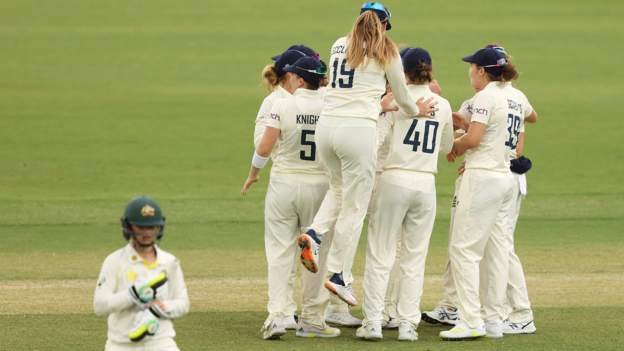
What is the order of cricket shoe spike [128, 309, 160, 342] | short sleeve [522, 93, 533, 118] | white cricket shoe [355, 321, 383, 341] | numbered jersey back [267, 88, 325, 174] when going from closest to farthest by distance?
cricket shoe spike [128, 309, 160, 342] → white cricket shoe [355, 321, 383, 341] → numbered jersey back [267, 88, 325, 174] → short sleeve [522, 93, 533, 118]

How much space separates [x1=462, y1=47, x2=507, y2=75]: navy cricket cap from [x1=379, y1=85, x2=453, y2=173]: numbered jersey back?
0.52 metres

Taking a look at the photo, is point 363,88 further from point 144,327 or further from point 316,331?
point 144,327

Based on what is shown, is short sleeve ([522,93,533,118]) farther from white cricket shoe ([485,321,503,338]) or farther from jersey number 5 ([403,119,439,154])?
white cricket shoe ([485,321,503,338])


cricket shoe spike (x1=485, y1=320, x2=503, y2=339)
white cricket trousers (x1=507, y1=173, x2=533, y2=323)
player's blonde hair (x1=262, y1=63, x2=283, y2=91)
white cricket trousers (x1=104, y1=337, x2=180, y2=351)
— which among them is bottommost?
cricket shoe spike (x1=485, y1=320, x2=503, y2=339)

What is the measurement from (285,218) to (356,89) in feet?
4.26

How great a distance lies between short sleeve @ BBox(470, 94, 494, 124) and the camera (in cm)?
1022

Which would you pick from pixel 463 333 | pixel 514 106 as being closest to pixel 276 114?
pixel 514 106

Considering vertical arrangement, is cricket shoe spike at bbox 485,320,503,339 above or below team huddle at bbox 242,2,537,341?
below

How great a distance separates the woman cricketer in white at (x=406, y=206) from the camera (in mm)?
10023

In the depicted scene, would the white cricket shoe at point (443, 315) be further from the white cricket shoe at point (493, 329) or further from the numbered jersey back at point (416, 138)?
the numbered jersey back at point (416, 138)

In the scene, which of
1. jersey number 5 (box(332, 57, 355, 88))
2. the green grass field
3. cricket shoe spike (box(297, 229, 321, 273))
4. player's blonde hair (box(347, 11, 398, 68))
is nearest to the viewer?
cricket shoe spike (box(297, 229, 321, 273))

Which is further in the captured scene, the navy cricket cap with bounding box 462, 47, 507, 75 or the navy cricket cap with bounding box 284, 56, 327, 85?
the navy cricket cap with bounding box 462, 47, 507, 75

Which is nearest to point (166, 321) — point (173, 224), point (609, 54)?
point (173, 224)

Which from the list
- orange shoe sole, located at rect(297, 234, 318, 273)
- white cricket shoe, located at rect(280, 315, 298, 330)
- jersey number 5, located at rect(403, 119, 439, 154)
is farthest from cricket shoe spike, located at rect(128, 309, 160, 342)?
jersey number 5, located at rect(403, 119, 439, 154)
